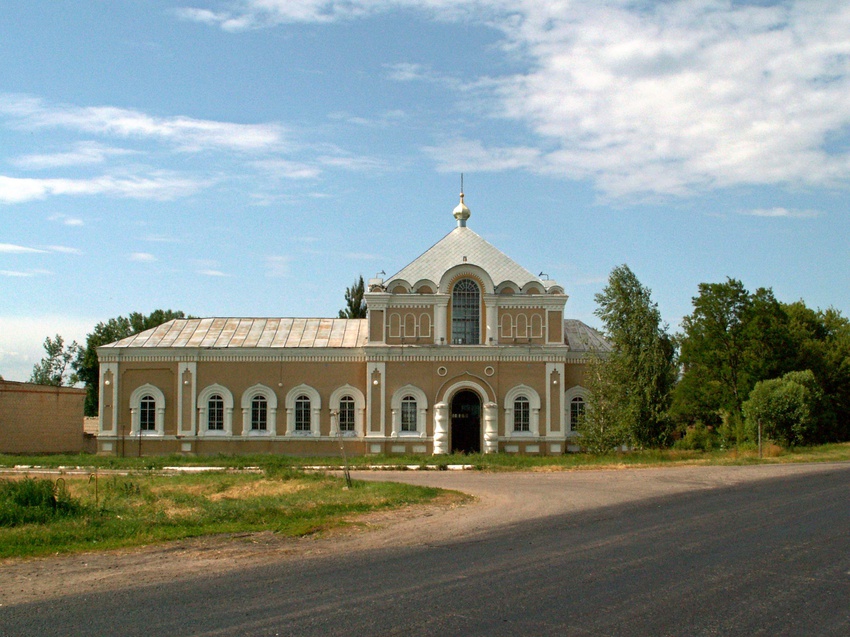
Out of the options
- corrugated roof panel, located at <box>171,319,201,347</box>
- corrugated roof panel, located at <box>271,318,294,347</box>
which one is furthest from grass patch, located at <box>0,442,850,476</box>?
corrugated roof panel, located at <box>271,318,294,347</box>

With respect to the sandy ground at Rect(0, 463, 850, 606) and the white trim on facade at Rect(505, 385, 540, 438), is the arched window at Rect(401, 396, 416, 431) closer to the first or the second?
the white trim on facade at Rect(505, 385, 540, 438)

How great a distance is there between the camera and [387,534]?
13812 millimetres

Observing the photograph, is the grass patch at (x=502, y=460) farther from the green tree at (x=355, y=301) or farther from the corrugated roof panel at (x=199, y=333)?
the green tree at (x=355, y=301)

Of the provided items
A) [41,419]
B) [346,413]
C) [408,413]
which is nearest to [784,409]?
[408,413]

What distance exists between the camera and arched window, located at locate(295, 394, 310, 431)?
3788 centimetres

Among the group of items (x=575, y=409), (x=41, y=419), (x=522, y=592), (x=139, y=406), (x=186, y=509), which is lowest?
(x=186, y=509)

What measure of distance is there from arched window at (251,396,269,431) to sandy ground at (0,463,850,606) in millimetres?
14033

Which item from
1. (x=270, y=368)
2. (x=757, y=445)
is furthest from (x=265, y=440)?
(x=757, y=445)

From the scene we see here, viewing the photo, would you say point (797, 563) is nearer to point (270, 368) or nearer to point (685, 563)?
point (685, 563)

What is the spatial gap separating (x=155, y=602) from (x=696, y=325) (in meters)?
38.0

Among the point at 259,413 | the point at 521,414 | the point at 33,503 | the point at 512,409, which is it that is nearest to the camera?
the point at 33,503

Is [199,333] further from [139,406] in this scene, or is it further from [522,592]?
[522,592]

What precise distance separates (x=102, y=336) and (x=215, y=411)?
3271 centimetres

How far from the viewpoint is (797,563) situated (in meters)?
10.6
